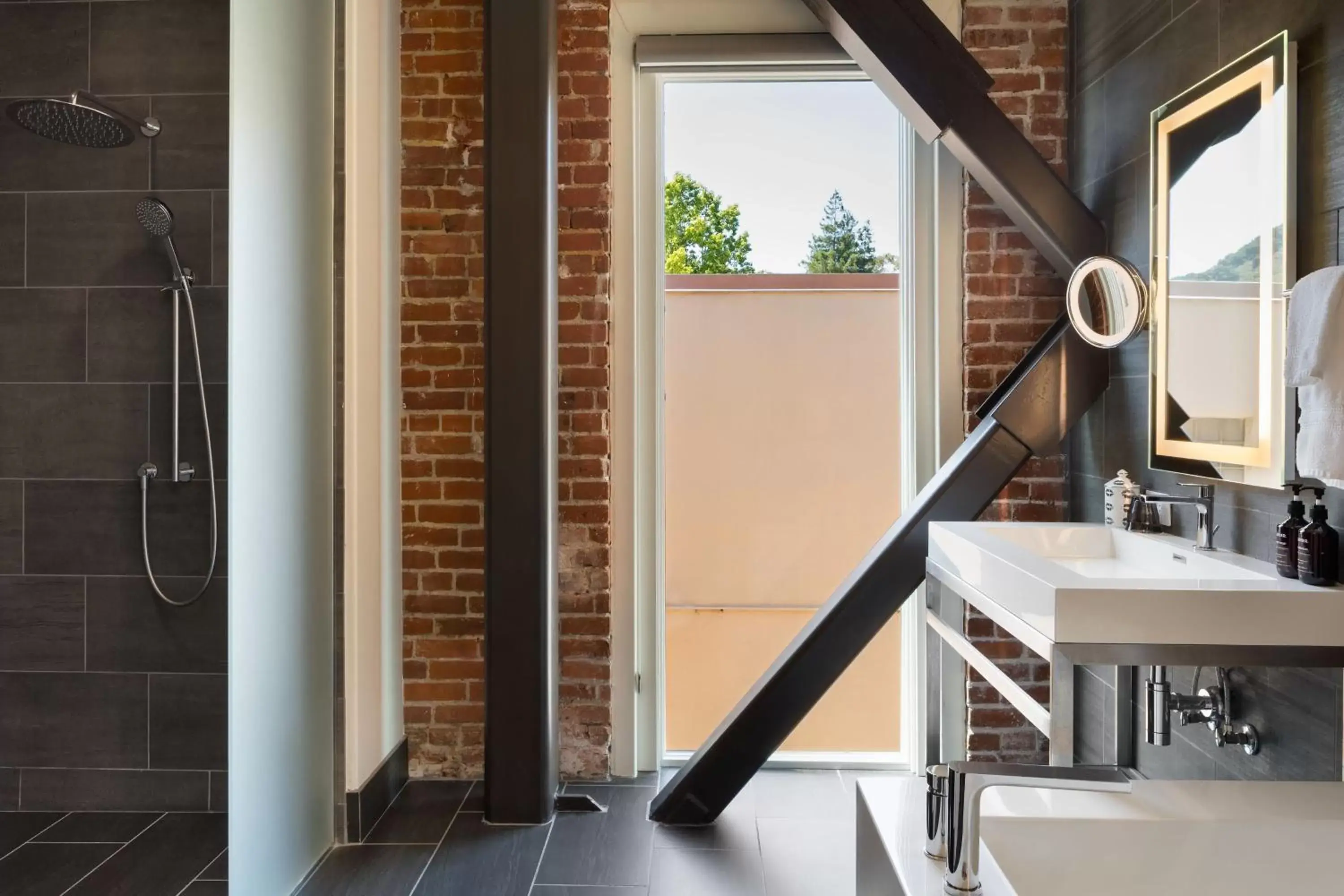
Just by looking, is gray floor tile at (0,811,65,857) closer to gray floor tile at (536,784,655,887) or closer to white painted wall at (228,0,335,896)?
white painted wall at (228,0,335,896)

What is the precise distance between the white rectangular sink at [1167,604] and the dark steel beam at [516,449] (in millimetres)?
1304

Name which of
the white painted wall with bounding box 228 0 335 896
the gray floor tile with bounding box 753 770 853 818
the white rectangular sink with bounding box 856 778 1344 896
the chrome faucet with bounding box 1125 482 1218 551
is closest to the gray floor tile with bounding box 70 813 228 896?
the white painted wall with bounding box 228 0 335 896

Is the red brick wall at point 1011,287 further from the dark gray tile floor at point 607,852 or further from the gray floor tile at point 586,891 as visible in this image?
the gray floor tile at point 586,891

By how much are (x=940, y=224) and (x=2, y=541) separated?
10.2 feet

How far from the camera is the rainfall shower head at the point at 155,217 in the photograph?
258cm

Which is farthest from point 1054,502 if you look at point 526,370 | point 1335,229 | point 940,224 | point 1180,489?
point 526,370

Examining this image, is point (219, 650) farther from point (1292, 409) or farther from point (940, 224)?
point (1292, 409)


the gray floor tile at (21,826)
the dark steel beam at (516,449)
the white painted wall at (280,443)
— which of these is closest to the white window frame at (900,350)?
the dark steel beam at (516,449)

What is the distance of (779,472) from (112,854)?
2.28m

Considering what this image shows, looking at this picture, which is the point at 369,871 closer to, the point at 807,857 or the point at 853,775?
the point at 807,857

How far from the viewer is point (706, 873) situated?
2414 mm

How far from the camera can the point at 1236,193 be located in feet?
6.72

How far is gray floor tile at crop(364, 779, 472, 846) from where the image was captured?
262 centimetres

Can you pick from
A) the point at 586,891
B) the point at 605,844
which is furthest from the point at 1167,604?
the point at 605,844
